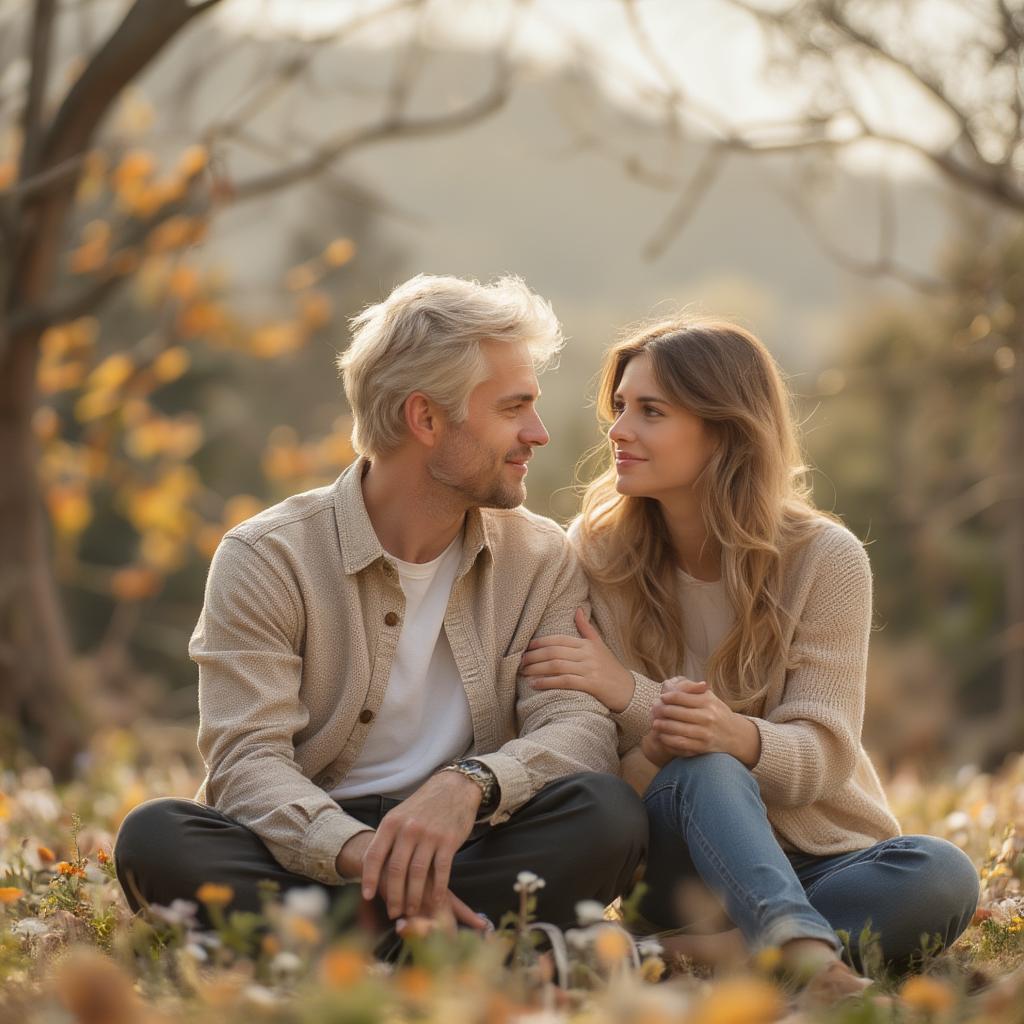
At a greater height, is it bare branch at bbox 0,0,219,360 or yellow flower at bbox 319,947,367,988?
bare branch at bbox 0,0,219,360

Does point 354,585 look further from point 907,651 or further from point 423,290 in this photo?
point 907,651

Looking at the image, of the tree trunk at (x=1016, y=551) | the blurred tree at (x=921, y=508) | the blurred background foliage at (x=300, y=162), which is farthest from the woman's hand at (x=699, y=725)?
the blurred tree at (x=921, y=508)

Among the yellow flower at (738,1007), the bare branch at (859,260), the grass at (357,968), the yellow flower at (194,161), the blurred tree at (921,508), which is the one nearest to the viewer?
the yellow flower at (738,1007)

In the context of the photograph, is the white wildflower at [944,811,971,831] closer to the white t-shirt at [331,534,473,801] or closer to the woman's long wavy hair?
the woman's long wavy hair

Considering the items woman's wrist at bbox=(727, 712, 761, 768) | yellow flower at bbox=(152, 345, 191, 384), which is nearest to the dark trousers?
woman's wrist at bbox=(727, 712, 761, 768)

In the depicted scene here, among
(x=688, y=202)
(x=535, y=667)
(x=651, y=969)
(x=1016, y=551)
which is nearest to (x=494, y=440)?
(x=535, y=667)

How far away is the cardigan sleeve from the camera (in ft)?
10.0

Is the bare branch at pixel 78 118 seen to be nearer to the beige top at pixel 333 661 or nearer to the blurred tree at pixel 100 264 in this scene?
the blurred tree at pixel 100 264

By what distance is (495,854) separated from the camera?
296cm

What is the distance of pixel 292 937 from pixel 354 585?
4.31ft

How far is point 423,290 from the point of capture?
3393mm

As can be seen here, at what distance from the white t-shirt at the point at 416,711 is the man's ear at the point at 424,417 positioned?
30 centimetres

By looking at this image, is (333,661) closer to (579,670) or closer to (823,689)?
(579,670)

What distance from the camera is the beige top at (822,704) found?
10.2 feet
